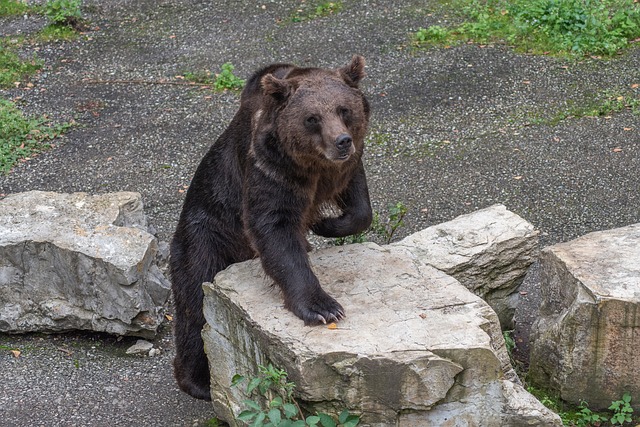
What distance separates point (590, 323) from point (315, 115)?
162 cm

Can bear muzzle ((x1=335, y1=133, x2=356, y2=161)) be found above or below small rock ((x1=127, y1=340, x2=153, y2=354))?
above

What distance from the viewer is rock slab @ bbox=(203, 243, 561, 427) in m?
3.87

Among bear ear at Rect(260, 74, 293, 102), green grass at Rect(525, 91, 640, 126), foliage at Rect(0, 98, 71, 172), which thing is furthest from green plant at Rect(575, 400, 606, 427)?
foliage at Rect(0, 98, 71, 172)

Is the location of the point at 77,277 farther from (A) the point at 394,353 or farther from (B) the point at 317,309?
(A) the point at 394,353

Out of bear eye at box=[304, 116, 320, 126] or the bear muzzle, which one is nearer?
the bear muzzle

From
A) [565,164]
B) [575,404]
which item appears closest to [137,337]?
[575,404]

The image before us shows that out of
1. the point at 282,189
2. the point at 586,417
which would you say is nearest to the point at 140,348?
the point at 282,189

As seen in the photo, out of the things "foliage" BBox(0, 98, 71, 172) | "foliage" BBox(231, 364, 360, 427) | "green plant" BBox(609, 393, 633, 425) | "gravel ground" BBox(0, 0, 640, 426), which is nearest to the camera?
"foliage" BBox(231, 364, 360, 427)

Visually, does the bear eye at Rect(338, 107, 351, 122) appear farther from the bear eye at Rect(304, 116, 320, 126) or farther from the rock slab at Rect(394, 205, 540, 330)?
the rock slab at Rect(394, 205, 540, 330)

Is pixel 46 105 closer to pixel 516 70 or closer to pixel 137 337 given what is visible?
pixel 137 337

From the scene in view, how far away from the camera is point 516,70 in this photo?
866 cm

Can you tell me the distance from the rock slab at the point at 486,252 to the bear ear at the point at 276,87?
1.33 m

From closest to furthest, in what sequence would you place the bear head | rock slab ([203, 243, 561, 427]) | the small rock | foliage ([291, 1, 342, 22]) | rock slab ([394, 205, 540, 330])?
rock slab ([203, 243, 561, 427]) → the bear head → rock slab ([394, 205, 540, 330]) → the small rock → foliage ([291, 1, 342, 22])

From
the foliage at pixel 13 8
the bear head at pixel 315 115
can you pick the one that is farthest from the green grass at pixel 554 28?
the bear head at pixel 315 115
